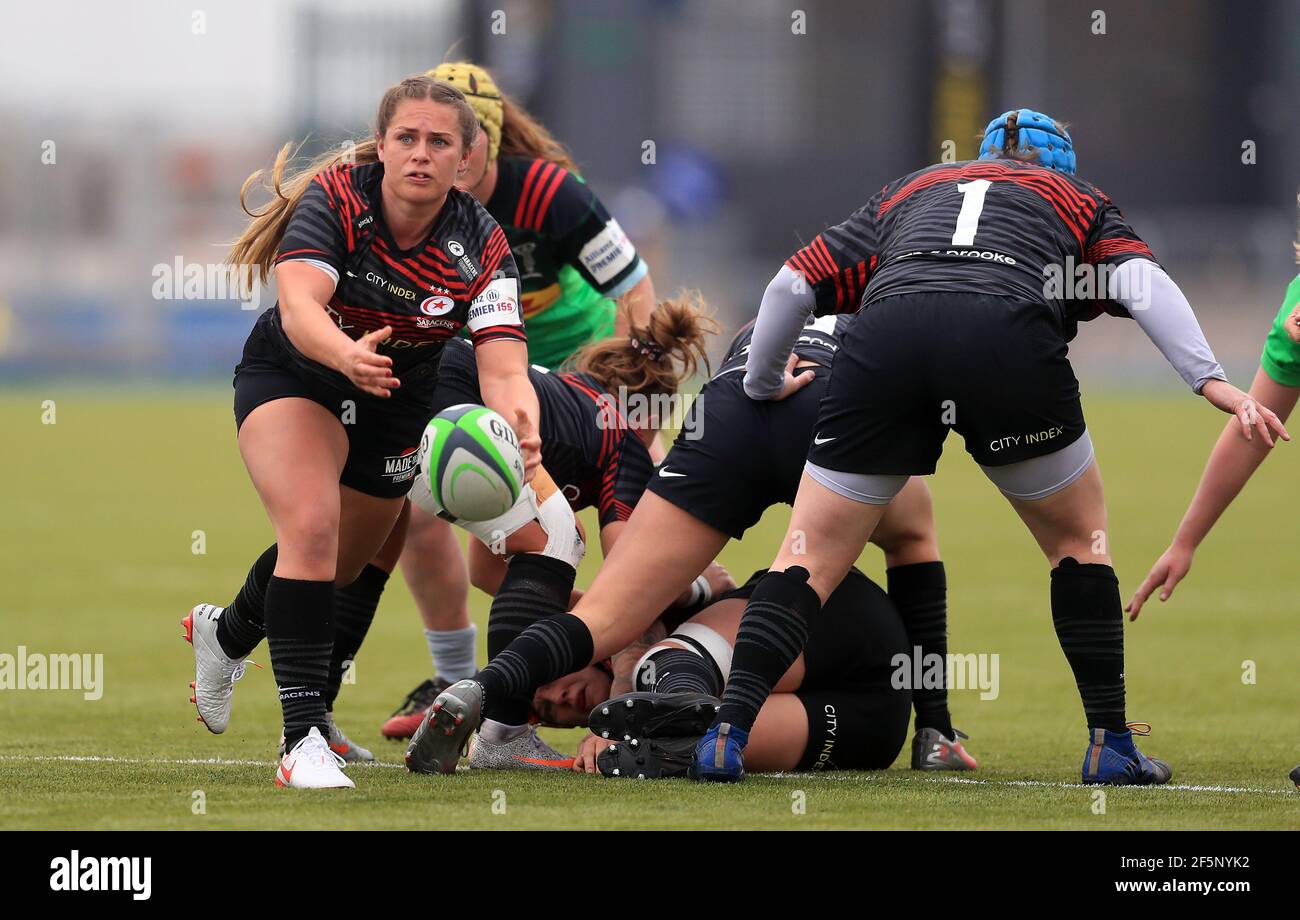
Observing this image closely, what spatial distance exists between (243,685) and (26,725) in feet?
5.06

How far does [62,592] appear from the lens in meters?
10.6

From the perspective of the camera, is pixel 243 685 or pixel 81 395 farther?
pixel 81 395

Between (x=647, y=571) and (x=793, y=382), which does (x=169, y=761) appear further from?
(x=793, y=382)

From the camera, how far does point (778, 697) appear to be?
5.44 meters

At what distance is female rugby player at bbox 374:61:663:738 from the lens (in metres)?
6.74

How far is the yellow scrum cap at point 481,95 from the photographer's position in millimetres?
6672

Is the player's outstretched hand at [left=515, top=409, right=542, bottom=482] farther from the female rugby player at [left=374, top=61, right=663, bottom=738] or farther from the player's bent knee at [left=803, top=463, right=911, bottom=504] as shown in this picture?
the female rugby player at [left=374, top=61, right=663, bottom=738]

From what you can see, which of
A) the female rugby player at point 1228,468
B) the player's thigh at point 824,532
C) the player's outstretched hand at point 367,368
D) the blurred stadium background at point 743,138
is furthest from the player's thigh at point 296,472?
the blurred stadium background at point 743,138

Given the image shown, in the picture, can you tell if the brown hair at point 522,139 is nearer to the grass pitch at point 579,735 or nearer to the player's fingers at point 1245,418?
the grass pitch at point 579,735

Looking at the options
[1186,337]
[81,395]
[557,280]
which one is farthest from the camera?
[81,395]

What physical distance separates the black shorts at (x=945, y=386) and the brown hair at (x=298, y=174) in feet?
4.27
